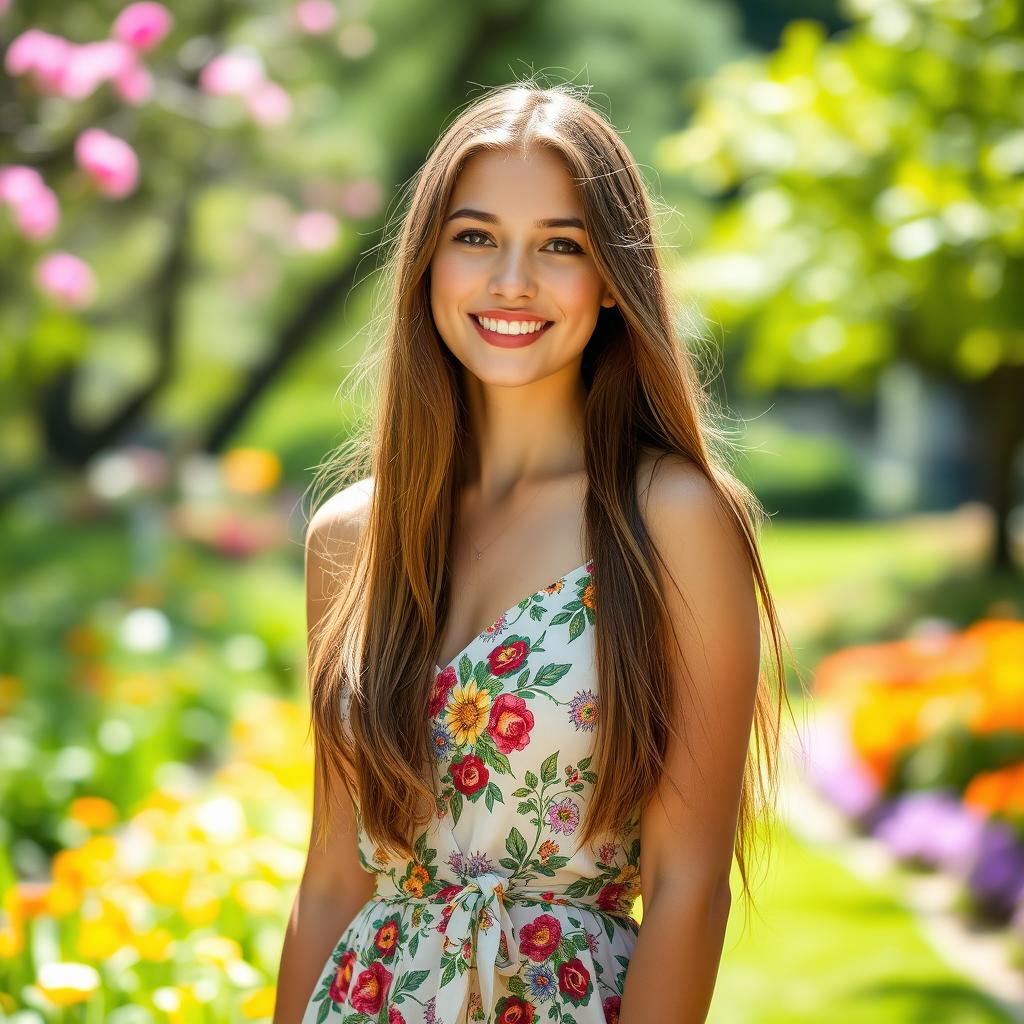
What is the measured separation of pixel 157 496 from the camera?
28.8ft

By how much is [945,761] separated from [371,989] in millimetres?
3607

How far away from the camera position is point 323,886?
1.98 metres

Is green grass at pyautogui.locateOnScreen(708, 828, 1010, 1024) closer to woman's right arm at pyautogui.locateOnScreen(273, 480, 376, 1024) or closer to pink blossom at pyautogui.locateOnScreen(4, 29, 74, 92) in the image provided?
woman's right arm at pyautogui.locateOnScreen(273, 480, 376, 1024)

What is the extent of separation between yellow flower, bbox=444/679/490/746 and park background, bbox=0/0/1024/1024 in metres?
0.40

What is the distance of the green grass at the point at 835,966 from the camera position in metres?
3.64

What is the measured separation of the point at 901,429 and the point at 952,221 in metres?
11.7

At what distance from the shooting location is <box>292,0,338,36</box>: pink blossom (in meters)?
5.77

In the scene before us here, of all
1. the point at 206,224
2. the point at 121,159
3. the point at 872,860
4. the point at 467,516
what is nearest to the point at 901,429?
the point at 206,224

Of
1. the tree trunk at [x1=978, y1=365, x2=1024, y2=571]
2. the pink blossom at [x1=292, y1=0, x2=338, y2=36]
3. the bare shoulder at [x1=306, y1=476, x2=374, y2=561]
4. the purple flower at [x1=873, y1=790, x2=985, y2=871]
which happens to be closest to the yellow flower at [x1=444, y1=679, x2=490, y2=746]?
the bare shoulder at [x1=306, y1=476, x2=374, y2=561]

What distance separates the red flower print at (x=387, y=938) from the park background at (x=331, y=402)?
0.58 m

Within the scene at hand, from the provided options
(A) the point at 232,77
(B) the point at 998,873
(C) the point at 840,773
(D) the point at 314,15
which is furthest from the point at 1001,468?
(A) the point at 232,77

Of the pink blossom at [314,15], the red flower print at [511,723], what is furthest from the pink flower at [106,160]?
the red flower print at [511,723]

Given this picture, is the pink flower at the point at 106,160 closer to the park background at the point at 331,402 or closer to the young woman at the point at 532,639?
the park background at the point at 331,402

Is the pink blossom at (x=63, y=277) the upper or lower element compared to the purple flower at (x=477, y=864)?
upper
